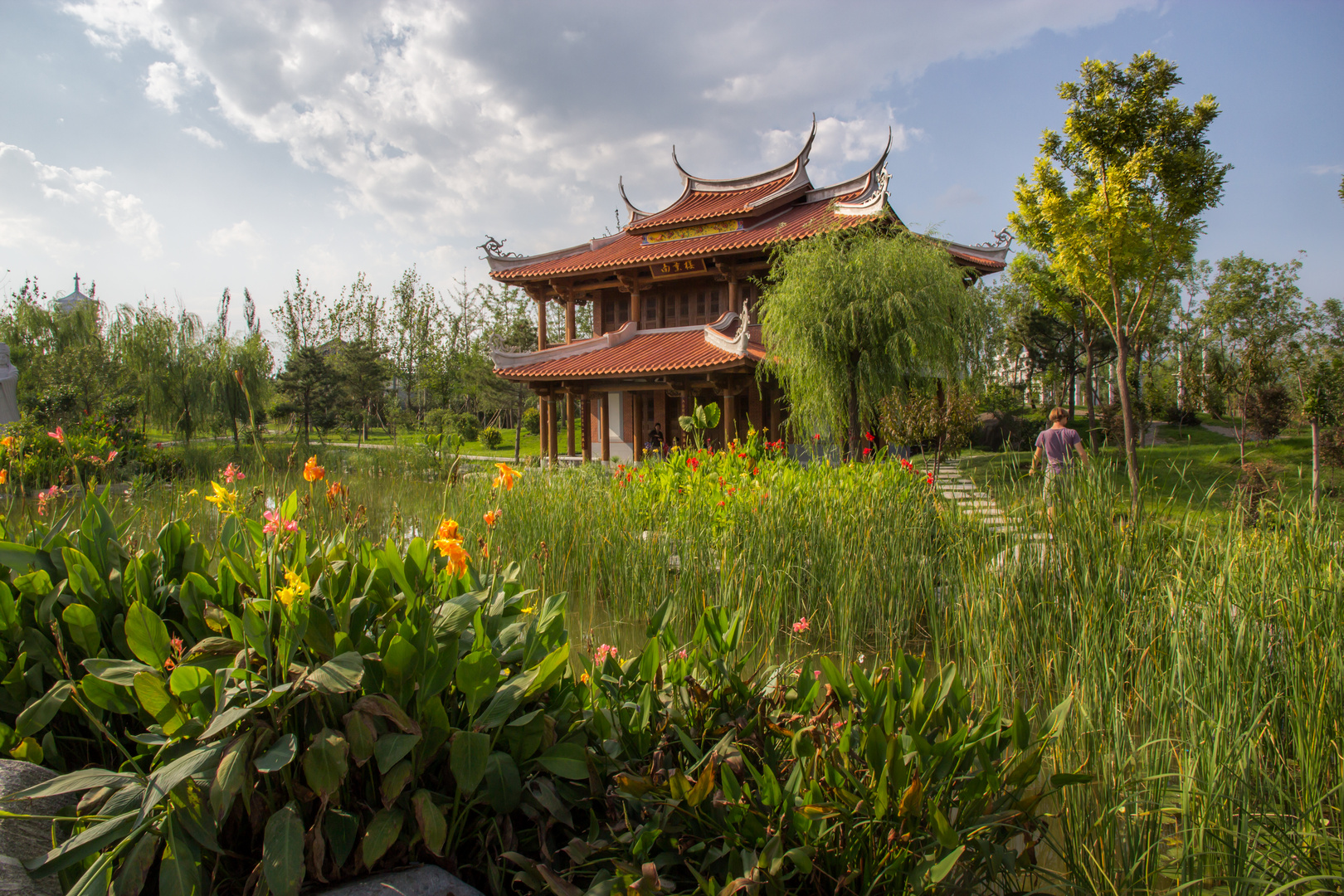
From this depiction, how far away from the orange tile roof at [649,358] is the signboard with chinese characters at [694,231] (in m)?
2.12

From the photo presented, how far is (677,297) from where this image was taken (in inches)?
600

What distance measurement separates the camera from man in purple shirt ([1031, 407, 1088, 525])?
373 cm

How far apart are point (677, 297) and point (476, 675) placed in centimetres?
1447

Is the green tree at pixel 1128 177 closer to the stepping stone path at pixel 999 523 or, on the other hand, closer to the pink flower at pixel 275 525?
the stepping stone path at pixel 999 523

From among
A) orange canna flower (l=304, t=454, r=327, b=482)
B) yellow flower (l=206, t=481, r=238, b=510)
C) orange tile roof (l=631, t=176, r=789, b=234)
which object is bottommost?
yellow flower (l=206, t=481, r=238, b=510)

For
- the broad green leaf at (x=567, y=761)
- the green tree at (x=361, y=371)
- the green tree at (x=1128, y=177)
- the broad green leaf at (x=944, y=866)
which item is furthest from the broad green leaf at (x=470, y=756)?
the green tree at (x=361, y=371)

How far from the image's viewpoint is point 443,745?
1463 millimetres

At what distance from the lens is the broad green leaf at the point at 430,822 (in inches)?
51.3

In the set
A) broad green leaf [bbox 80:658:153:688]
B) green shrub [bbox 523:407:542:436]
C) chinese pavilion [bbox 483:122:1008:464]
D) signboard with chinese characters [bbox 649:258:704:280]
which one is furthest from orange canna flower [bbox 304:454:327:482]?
green shrub [bbox 523:407:542:436]

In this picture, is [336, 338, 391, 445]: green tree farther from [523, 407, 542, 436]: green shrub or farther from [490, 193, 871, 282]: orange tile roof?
[490, 193, 871, 282]: orange tile roof

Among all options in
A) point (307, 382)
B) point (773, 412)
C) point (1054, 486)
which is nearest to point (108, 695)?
point (1054, 486)

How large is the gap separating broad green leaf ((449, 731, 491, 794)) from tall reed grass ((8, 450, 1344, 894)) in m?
0.97

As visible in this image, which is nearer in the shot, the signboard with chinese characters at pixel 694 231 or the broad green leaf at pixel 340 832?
the broad green leaf at pixel 340 832

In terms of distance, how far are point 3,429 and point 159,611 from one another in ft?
37.8
